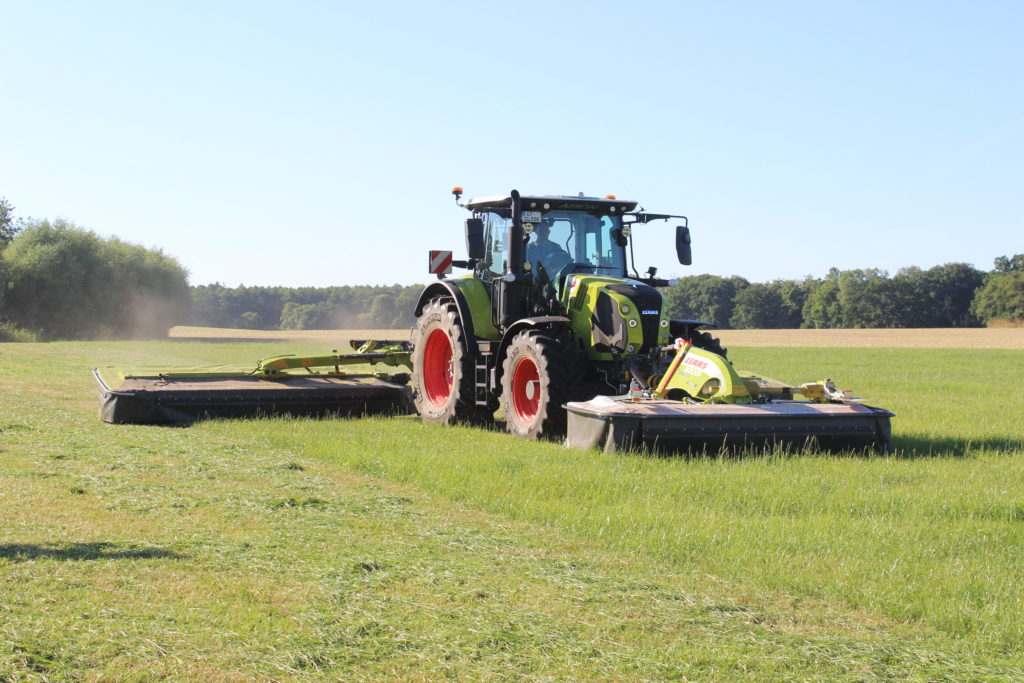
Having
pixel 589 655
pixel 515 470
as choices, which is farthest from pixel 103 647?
pixel 515 470

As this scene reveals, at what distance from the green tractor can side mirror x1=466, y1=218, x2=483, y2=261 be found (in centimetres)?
1

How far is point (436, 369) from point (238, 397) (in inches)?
90.8

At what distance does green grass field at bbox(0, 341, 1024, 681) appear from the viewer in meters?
3.93

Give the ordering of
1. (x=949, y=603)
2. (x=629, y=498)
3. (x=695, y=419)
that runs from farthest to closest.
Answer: (x=695, y=419) → (x=629, y=498) → (x=949, y=603)

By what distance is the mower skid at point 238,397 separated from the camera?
37.2 feet

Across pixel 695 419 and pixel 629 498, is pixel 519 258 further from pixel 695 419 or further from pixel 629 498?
pixel 629 498

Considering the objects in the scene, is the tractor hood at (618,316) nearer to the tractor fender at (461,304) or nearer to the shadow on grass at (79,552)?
the tractor fender at (461,304)

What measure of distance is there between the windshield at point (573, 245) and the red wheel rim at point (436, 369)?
1985 mm

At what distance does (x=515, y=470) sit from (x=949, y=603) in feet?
12.7

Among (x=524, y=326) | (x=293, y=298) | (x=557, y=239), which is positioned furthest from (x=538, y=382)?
(x=293, y=298)

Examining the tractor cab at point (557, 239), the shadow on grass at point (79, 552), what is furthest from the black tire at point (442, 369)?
the shadow on grass at point (79, 552)

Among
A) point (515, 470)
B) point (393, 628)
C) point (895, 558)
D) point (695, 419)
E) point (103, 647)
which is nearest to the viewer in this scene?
point (103, 647)

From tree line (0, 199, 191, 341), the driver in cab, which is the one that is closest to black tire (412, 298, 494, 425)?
the driver in cab

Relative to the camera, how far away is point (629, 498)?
6.84m
